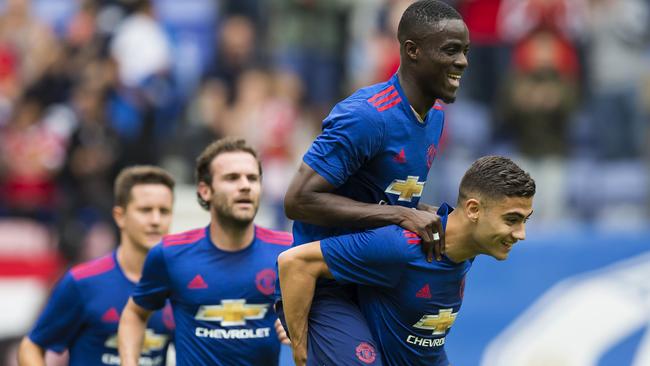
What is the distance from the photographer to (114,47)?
44.1 feet

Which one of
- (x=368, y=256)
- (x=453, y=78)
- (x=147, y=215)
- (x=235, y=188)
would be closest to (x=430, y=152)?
(x=453, y=78)

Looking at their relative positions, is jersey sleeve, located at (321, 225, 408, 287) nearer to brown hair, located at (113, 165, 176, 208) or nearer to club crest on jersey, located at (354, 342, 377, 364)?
club crest on jersey, located at (354, 342, 377, 364)

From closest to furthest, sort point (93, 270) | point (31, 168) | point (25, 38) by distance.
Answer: point (93, 270), point (31, 168), point (25, 38)

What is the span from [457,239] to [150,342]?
8.72 feet

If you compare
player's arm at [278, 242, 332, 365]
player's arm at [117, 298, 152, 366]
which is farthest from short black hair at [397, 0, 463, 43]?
player's arm at [117, 298, 152, 366]

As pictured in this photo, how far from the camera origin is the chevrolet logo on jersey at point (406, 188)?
19.7 feet

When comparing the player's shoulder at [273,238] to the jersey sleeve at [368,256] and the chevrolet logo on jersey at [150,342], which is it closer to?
the chevrolet logo on jersey at [150,342]

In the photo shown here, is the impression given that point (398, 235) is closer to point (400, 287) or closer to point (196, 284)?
point (400, 287)

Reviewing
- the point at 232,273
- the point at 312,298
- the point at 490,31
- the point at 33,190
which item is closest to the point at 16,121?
the point at 33,190

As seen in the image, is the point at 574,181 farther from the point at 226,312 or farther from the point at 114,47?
the point at 226,312

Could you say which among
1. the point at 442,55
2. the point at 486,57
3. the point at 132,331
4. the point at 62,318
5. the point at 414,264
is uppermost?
the point at 442,55

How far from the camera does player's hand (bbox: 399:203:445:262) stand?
5.77 metres

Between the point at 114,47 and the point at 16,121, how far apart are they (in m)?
1.29

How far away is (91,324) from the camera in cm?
777
